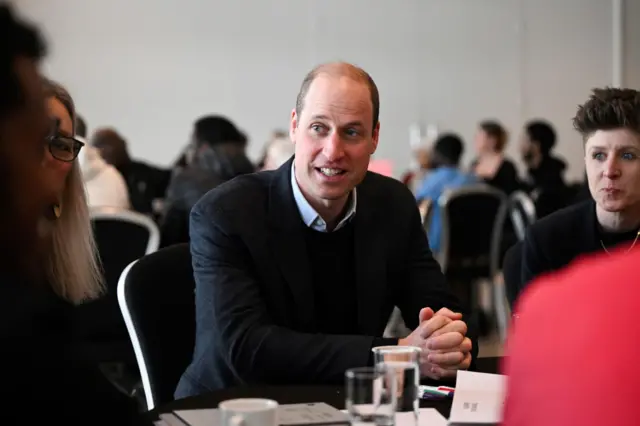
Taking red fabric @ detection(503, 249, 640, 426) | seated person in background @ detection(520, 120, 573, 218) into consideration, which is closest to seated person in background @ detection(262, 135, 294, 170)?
seated person in background @ detection(520, 120, 573, 218)

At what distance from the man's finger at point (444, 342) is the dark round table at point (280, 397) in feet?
0.66

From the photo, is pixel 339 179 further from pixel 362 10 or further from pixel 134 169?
pixel 362 10

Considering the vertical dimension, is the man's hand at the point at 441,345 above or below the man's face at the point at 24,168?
below

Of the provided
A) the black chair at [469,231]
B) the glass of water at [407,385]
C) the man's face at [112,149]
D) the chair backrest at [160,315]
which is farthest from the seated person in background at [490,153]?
the glass of water at [407,385]

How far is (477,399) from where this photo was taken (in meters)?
1.71

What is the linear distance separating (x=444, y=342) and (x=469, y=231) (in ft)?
13.1

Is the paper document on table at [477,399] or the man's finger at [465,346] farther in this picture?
the man's finger at [465,346]

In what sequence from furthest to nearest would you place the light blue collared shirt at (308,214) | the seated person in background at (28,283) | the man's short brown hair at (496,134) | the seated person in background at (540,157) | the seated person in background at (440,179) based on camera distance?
the man's short brown hair at (496,134) → the seated person in background at (540,157) → the seated person in background at (440,179) → the light blue collared shirt at (308,214) → the seated person in background at (28,283)

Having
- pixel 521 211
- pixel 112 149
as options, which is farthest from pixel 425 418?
pixel 521 211

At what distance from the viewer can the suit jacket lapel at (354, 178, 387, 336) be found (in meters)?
2.31

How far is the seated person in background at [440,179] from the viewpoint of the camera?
244 inches

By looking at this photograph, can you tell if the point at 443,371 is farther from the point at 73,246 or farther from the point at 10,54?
the point at 10,54

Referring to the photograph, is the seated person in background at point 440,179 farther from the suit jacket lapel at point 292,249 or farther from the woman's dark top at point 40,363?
the woman's dark top at point 40,363

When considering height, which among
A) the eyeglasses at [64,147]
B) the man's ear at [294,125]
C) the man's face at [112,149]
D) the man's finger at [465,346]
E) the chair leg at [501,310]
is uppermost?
the man's face at [112,149]
